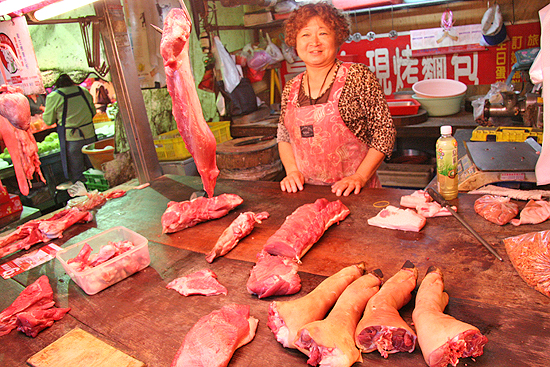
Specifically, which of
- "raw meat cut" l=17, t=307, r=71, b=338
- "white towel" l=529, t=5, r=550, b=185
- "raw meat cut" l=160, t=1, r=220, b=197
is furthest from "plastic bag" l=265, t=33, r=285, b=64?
"raw meat cut" l=17, t=307, r=71, b=338

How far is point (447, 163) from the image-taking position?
2.51 m

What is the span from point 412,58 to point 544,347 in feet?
21.0

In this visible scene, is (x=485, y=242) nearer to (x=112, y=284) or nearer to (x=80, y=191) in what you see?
(x=112, y=284)

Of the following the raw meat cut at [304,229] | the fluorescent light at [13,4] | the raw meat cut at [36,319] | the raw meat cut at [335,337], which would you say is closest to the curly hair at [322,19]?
the raw meat cut at [304,229]

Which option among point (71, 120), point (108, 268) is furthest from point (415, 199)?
point (71, 120)

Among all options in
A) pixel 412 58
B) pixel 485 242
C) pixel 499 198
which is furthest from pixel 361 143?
pixel 412 58

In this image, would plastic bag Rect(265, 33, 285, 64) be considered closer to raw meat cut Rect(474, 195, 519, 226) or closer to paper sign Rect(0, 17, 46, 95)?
paper sign Rect(0, 17, 46, 95)

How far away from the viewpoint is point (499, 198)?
234 cm

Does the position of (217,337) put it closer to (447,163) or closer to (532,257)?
(532,257)

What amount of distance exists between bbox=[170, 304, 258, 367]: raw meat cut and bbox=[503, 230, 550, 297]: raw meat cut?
123cm

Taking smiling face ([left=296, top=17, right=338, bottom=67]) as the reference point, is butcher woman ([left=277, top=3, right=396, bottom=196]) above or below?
below

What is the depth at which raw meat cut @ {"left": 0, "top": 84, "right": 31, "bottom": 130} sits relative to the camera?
282cm

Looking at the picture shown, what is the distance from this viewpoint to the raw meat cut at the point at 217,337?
4.77 feet

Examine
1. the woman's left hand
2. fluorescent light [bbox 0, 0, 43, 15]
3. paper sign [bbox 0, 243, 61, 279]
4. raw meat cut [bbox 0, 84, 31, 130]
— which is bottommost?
paper sign [bbox 0, 243, 61, 279]
